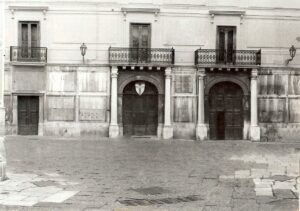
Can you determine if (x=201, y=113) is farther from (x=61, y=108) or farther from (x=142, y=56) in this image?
(x=61, y=108)

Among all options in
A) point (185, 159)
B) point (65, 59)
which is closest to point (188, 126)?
point (65, 59)

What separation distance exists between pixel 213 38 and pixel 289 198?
55.2 ft

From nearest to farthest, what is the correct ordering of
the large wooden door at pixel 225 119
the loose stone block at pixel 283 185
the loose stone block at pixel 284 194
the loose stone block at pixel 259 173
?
the loose stone block at pixel 284 194, the loose stone block at pixel 283 185, the loose stone block at pixel 259 173, the large wooden door at pixel 225 119

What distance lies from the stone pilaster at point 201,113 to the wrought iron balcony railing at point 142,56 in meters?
1.75

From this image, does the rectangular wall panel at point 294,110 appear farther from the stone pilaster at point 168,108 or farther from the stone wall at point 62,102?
the stone wall at point 62,102

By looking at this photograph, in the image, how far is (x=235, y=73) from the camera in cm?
2477

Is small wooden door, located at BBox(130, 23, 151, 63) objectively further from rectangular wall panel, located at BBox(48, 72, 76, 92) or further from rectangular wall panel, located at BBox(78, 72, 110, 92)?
rectangular wall panel, located at BBox(48, 72, 76, 92)

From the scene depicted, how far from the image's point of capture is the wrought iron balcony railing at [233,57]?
24.3 meters

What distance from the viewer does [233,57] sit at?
962 inches

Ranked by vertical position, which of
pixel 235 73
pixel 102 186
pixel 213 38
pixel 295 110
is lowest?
pixel 102 186

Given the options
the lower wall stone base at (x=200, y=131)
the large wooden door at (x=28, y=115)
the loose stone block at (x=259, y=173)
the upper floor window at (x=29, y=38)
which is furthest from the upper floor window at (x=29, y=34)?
the loose stone block at (x=259, y=173)

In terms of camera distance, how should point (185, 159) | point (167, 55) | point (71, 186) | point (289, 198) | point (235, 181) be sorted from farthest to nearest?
point (167, 55) → point (185, 159) → point (235, 181) → point (71, 186) → point (289, 198)

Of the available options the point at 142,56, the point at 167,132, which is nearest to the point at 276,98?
the point at 167,132

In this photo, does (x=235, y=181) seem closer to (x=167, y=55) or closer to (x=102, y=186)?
(x=102, y=186)
